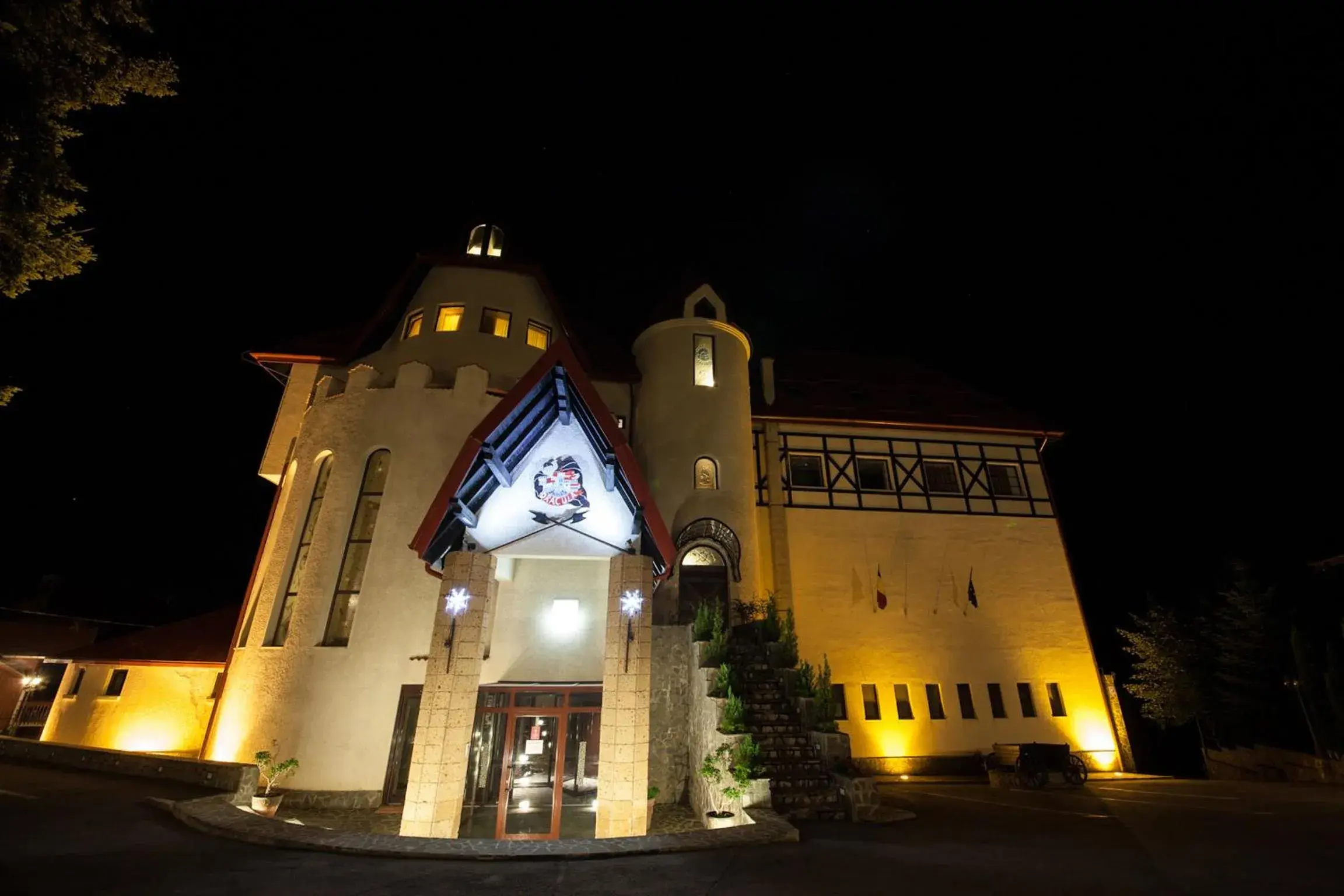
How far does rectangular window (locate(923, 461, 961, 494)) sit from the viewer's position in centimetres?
2150

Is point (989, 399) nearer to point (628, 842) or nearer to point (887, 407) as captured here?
point (887, 407)

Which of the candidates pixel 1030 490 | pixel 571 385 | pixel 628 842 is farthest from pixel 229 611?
pixel 1030 490

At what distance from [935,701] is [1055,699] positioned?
4195 mm

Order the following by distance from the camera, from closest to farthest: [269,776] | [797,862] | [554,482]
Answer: [797,862] → [554,482] → [269,776]

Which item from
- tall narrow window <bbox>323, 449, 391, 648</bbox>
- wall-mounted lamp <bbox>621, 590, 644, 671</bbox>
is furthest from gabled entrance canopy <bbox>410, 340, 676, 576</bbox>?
tall narrow window <bbox>323, 449, 391, 648</bbox>

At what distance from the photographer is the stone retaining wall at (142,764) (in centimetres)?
988

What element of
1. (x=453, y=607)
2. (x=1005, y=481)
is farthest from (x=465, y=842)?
(x=1005, y=481)

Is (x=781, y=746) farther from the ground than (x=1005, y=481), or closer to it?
closer to it

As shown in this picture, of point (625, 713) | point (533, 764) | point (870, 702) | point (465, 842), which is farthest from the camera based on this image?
point (870, 702)

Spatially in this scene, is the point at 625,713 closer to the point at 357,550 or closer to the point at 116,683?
the point at 357,550

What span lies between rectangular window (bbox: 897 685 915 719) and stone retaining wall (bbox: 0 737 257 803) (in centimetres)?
1687

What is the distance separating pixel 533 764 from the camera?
15.9 meters

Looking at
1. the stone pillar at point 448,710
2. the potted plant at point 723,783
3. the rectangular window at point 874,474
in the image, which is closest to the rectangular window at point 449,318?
the stone pillar at point 448,710

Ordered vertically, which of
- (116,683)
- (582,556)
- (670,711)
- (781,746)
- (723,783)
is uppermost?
(582,556)
